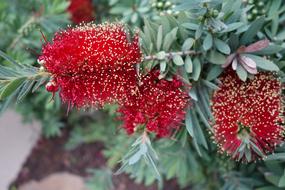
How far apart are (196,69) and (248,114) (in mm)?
266

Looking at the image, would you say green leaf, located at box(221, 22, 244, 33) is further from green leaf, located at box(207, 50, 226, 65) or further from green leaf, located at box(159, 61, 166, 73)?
green leaf, located at box(159, 61, 166, 73)

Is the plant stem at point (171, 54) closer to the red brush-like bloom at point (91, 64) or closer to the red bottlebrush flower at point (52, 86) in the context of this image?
the red brush-like bloom at point (91, 64)

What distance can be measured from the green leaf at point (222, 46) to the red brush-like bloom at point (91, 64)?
327mm

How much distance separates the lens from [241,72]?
1713 mm

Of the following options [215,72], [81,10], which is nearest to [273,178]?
[215,72]

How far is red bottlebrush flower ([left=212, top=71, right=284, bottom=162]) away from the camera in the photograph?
1736 mm

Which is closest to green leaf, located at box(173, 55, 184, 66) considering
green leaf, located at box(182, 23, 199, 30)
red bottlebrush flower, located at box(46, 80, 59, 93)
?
green leaf, located at box(182, 23, 199, 30)

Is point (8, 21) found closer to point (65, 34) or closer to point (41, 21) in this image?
point (41, 21)

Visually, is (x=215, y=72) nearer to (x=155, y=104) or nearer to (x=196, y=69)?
(x=196, y=69)

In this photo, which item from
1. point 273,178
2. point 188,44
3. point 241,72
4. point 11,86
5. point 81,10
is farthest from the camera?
point 81,10

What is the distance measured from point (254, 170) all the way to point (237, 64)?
0.80 m


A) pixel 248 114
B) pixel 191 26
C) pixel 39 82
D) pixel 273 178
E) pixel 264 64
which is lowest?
pixel 273 178

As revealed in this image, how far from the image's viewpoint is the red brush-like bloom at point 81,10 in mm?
2729

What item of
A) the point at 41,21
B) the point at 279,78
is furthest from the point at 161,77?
the point at 41,21
